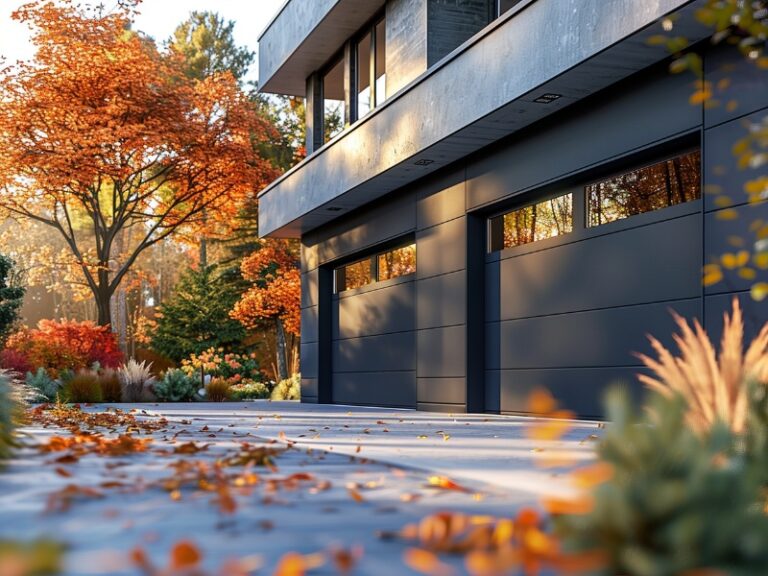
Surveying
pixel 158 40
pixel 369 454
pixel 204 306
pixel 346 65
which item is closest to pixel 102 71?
pixel 346 65

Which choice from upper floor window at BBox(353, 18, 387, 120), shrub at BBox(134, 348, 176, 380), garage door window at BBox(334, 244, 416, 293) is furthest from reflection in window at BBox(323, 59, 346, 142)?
shrub at BBox(134, 348, 176, 380)

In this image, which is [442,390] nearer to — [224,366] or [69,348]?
[69,348]

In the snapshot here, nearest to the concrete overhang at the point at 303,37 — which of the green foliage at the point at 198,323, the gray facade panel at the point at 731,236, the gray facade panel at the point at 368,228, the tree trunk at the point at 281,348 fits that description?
the gray facade panel at the point at 368,228

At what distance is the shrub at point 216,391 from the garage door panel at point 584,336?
805 cm

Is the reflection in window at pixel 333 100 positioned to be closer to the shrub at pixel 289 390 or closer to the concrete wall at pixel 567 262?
the concrete wall at pixel 567 262

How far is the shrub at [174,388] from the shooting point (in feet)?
57.8

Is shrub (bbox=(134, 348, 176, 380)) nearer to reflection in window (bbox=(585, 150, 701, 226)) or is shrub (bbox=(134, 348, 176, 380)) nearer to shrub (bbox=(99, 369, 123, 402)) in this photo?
shrub (bbox=(99, 369, 123, 402))

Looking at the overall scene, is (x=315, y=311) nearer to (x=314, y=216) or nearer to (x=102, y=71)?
(x=314, y=216)

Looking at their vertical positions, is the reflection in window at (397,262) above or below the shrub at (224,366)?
above

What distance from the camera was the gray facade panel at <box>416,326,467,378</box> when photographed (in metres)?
11.9

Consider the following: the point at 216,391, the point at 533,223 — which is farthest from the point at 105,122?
the point at 533,223

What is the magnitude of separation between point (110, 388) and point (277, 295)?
34.7 ft

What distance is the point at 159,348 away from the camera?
30078 mm

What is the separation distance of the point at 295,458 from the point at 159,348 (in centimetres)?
2570
